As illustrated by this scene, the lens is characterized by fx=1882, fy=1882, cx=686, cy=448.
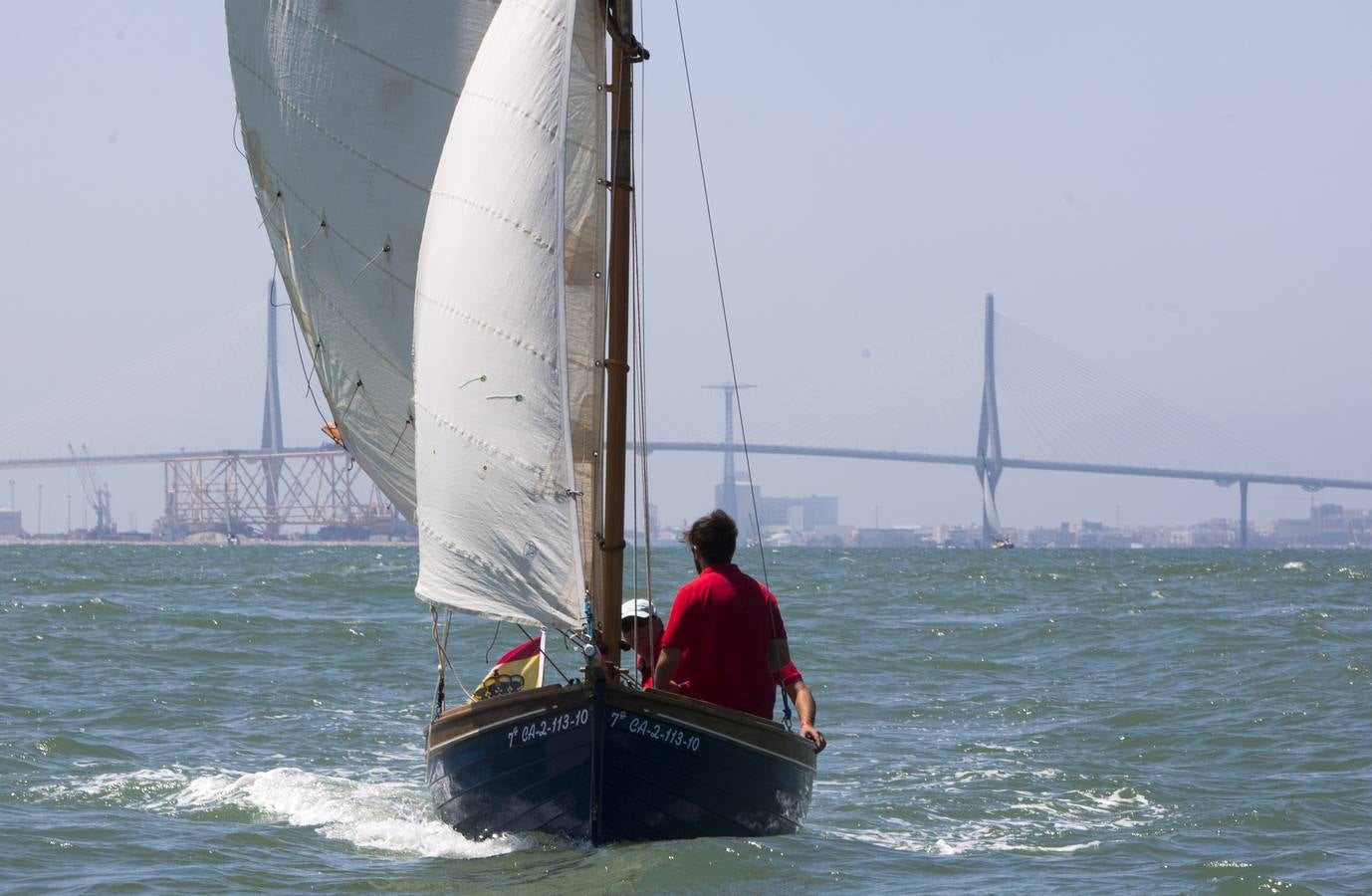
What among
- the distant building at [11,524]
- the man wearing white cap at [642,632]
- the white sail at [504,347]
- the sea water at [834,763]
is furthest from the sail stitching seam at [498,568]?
the distant building at [11,524]

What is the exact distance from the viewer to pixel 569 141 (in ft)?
25.3

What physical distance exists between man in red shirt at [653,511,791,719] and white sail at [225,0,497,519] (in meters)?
1.96

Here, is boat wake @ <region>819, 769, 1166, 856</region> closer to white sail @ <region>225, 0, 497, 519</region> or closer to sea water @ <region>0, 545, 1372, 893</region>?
sea water @ <region>0, 545, 1372, 893</region>

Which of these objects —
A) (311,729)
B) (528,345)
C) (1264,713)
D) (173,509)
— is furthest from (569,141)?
(173,509)

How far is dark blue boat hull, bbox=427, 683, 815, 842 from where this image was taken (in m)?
6.94

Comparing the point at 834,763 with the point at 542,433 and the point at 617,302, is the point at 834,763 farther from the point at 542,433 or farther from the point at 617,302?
the point at 542,433

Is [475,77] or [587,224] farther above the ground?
[475,77]

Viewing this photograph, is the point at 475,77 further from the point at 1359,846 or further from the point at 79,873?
the point at 1359,846

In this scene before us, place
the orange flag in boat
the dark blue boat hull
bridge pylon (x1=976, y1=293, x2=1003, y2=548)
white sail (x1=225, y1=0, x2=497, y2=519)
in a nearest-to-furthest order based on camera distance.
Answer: the dark blue boat hull → the orange flag in boat → white sail (x1=225, y1=0, x2=497, y2=519) → bridge pylon (x1=976, y1=293, x2=1003, y2=548)

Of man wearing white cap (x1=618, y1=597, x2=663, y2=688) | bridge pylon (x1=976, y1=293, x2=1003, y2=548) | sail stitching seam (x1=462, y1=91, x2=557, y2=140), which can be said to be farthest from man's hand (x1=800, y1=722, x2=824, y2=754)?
bridge pylon (x1=976, y1=293, x2=1003, y2=548)

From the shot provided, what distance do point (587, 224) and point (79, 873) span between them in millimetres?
3340

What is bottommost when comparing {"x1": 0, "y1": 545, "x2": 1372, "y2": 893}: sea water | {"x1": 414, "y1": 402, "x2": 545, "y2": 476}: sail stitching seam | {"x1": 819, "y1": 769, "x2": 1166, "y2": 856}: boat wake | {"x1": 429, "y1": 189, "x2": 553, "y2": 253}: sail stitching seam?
{"x1": 819, "y1": 769, "x2": 1166, "y2": 856}: boat wake

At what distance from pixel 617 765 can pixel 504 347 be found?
1.61 metres

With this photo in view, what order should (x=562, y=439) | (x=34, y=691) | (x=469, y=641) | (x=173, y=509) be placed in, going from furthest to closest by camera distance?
(x=173, y=509), (x=469, y=641), (x=34, y=691), (x=562, y=439)
